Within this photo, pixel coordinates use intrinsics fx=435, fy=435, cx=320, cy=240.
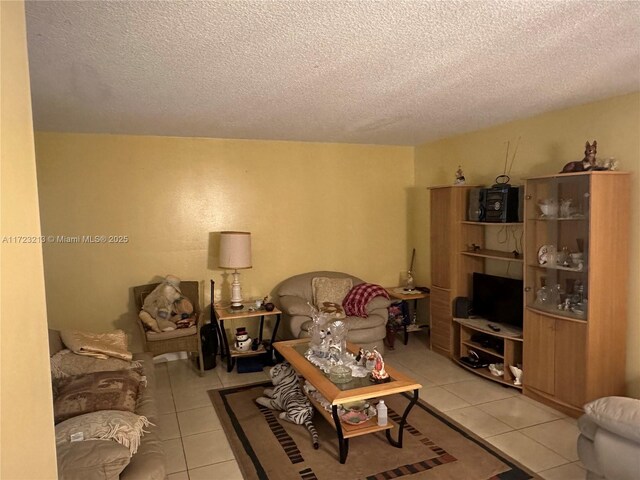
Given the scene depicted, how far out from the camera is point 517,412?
344 centimetres

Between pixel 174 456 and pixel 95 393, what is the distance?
2.25ft

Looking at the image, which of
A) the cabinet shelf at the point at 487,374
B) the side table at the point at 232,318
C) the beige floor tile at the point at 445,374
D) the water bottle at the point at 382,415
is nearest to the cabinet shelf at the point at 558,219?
the cabinet shelf at the point at 487,374

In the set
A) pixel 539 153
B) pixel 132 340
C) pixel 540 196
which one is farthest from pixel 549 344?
pixel 132 340

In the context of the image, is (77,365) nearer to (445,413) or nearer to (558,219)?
(445,413)

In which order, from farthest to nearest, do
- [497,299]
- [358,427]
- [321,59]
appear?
[497,299] → [358,427] → [321,59]

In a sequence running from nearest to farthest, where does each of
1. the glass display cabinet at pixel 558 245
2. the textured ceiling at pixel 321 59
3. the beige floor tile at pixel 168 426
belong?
the textured ceiling at pixel 321 59
the beige floor tile at pixel 168 426
the glass display cabinet at pixel 558 245

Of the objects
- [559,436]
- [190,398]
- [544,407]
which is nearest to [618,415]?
[559,436]

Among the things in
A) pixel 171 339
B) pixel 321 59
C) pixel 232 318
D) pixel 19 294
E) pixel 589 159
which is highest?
pixel 321 59

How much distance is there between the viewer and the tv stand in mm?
3912

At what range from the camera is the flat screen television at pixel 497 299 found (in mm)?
3995

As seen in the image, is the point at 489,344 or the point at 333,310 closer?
the point at 489,344

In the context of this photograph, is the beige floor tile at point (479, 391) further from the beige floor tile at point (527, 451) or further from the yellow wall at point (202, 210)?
the yellow wall at point (202, 210)

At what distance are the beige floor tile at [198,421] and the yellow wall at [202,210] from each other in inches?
61.0

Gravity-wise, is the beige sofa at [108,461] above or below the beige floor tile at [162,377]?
above
